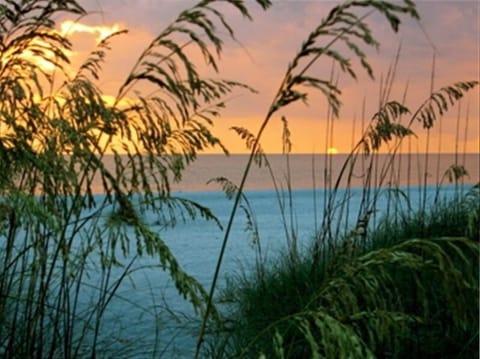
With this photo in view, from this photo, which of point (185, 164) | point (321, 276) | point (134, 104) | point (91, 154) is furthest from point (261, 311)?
point (91, 154)

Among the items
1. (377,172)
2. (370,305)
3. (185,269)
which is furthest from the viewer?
(185,269)

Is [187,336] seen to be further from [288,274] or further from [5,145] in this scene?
[5,145]

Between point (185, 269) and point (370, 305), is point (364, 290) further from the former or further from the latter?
point (185, 269)

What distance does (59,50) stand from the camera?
7.11ft

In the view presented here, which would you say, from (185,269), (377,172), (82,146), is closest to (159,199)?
(82,146)

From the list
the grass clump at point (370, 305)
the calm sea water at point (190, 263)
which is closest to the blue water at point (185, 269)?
the calm sea water at point (190, 263)

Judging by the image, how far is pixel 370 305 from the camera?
240 cm

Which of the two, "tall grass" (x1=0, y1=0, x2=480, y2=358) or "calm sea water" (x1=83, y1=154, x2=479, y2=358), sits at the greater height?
"tall grass" (x1=0, y1=0, x2=480, y2=358)

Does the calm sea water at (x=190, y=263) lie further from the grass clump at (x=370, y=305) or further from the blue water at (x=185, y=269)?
the grass clump at (x=370, y=305)

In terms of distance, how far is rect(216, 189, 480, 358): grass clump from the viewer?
1406 millimetres

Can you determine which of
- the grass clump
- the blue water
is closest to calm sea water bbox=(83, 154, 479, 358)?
the blue water

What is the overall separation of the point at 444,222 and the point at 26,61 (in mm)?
3739

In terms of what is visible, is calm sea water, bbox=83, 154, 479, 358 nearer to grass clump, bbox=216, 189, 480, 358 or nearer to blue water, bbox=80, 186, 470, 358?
blue water, bbox=80, 186, 470, 358

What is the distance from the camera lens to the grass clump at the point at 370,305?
1406 millimetres
